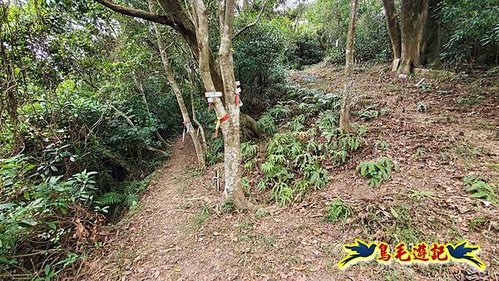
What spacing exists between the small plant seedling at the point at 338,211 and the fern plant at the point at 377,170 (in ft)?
2.24

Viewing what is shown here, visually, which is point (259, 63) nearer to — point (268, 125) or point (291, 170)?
point (268, 125)

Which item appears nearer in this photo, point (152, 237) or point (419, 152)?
point (419, 152)

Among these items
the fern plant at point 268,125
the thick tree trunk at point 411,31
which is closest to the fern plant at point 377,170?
the fern plant at point 268,125

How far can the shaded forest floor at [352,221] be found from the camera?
9.28ft

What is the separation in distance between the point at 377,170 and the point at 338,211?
43.5 inches

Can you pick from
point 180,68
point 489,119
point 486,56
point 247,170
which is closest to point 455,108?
point 489,119

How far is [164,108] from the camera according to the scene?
9148 millimetres

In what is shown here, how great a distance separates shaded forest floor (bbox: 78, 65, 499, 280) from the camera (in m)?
2.83

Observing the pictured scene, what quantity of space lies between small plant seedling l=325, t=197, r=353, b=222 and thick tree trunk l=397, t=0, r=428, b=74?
713 cm

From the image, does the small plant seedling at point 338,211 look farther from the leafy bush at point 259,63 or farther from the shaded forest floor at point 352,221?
the leafy bush at point 259,63

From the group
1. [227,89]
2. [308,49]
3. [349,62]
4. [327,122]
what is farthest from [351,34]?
[308,49]

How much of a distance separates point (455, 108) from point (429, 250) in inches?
171

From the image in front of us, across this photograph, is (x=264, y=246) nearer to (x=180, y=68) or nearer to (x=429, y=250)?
(x=429, y=250)

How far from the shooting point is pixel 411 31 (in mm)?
8148
